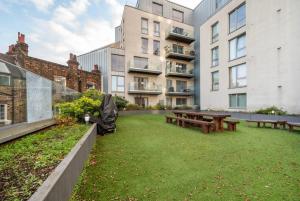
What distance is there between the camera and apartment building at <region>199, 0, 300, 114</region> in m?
11.9

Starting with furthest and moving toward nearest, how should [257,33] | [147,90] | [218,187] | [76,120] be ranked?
1. [147,90]
2. [257,33]
3. [76,120]
4. [218,187]

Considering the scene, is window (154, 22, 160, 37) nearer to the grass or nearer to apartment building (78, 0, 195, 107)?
apartment building (78, 0, 195, 107)

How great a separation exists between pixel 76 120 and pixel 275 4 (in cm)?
1639

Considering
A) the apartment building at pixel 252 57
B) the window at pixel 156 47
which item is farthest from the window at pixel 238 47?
the window at pixel 156 47

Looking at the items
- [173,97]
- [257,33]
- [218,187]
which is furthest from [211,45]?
[218,187]

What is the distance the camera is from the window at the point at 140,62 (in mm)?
22438

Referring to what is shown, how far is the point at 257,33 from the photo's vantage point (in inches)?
558

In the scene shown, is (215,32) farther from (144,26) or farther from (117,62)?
(117,62)

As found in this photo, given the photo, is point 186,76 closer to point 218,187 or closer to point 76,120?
point 76,120

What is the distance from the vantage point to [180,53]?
25500 millimetres

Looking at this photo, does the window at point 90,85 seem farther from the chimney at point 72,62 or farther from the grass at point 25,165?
the grass at point 25,165

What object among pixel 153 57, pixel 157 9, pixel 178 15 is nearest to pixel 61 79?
pixel 153 57

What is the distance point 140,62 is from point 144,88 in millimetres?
3613

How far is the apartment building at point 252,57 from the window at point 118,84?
10347 millimetres
